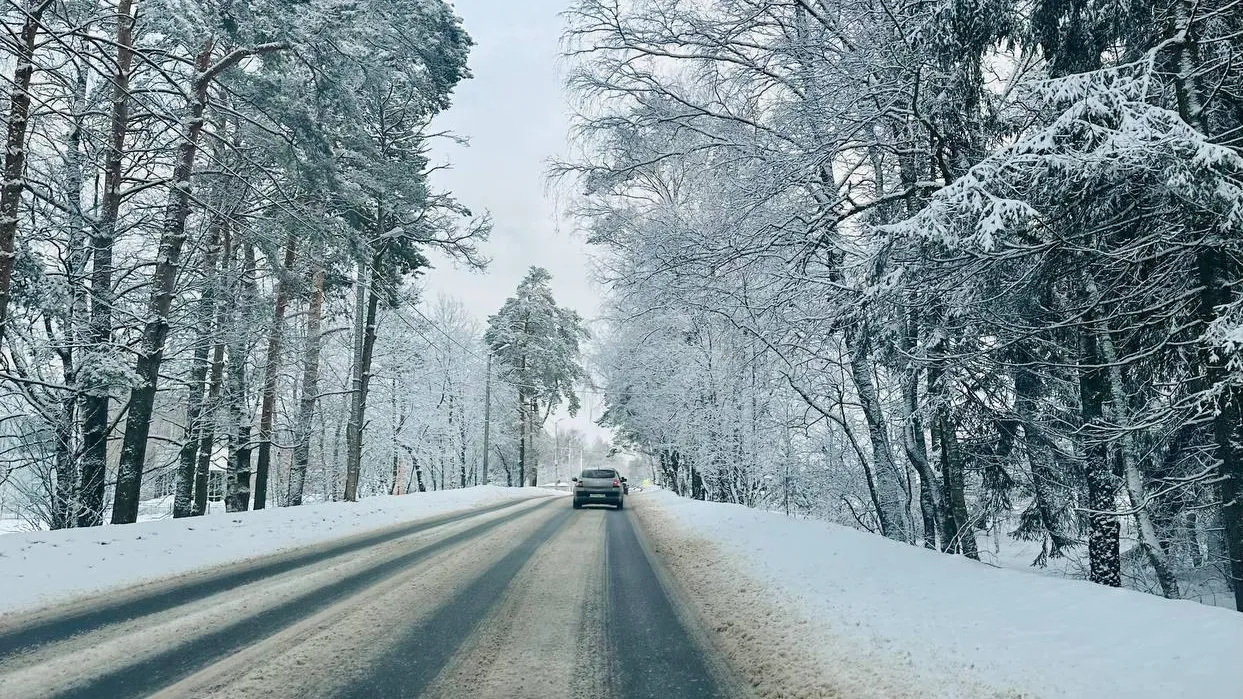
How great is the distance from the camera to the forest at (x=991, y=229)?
5.17 metres

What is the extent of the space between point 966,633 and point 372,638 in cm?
422

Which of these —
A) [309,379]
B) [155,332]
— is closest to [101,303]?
[155,332]

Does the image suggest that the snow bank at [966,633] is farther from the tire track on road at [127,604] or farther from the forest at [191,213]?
the forest at [191,213]

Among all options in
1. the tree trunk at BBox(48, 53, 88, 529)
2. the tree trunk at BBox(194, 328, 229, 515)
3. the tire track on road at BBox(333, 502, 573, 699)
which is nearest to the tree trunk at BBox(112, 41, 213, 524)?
the tree trunk at BBox(48, 53, 88, 529)

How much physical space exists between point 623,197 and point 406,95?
589cm

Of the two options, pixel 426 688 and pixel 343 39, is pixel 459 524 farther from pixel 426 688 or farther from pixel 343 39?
pixel 426 688

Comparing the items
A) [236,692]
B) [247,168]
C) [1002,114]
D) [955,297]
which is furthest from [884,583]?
[247,168]

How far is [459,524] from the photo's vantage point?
48.1 ft

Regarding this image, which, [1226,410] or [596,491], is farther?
[596,491]

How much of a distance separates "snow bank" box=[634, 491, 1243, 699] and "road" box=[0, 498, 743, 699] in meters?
0.71

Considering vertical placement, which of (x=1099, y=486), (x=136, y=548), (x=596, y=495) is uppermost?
(x=1099, y=486)

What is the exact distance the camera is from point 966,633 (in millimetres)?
4375

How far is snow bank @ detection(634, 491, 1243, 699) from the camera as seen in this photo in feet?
11.1

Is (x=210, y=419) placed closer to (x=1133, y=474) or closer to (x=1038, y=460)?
(x=1038, y=460)
